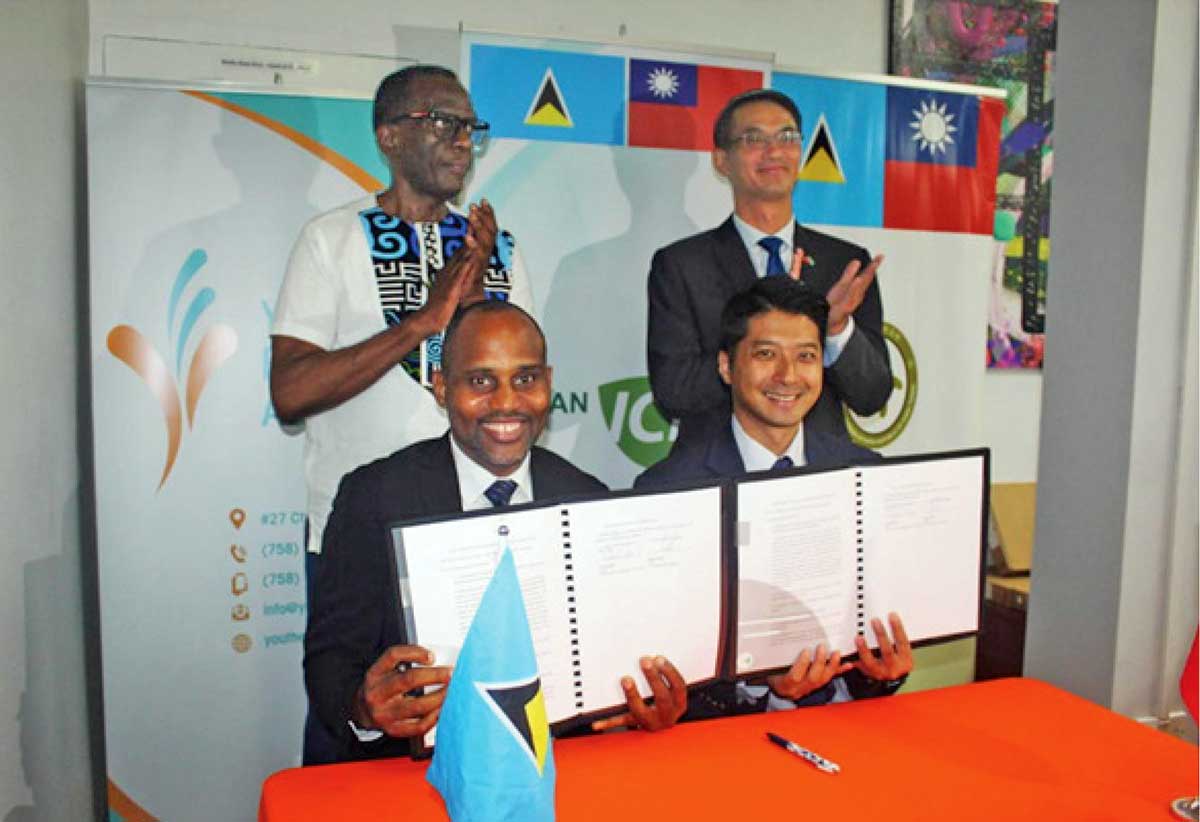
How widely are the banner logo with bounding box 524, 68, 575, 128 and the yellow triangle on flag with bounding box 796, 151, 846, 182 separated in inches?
32.0

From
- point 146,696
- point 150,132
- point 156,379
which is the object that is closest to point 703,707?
point 146,696

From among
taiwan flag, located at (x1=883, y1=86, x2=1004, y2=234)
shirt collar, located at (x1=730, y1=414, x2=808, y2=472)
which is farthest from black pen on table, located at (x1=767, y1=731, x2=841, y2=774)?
taiwan flag, located at (x1=883, y1=86, x2=1004, y2=234)

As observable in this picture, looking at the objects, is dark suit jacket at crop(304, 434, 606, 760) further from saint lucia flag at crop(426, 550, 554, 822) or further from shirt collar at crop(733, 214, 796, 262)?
shirt collar at crop(733, 214, 796, 262)

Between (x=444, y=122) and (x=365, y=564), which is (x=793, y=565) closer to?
(x=365, y=564)

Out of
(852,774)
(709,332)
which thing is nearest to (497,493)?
(852,774)

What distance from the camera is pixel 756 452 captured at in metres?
2.49

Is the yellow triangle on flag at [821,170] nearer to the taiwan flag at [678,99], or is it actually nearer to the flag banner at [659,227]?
the flag banner at [659,227]

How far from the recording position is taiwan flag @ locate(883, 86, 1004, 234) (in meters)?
3.30

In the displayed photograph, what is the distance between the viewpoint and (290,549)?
8.94 feet

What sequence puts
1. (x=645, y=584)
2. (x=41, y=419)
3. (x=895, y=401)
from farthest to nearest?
(x=895, y=401), (x=41, y=419), (x=645, y=584)

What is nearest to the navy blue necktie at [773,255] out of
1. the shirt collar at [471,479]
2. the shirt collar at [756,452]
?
the shirt collar at [756,452]

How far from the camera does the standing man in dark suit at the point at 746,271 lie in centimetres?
297

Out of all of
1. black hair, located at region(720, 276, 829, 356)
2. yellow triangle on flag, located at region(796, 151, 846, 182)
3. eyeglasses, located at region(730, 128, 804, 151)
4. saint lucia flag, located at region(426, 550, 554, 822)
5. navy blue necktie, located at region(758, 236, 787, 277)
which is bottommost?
saint lucia flag, located at region(426, 550, 554, 822)

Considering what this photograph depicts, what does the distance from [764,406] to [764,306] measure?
0.30 m
